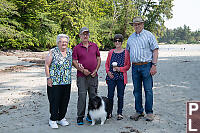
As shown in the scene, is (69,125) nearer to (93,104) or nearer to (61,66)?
(93,104)

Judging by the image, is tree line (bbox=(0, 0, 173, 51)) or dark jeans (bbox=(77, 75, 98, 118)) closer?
dark jeans (bbox=(77, 75, 98, 118))

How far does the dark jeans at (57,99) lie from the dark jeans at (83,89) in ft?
0.90

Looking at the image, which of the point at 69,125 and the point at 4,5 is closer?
the point at 69,125

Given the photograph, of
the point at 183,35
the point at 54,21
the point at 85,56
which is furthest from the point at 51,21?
the point at 183,35

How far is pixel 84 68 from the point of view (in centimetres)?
411

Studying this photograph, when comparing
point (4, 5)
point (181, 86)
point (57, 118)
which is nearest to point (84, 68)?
point (57, 118)

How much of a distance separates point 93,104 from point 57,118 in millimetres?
814

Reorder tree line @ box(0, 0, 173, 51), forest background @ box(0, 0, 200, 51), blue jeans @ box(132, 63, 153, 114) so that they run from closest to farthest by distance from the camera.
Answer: blue jeans @ box(132, 63, 153, 114)
forest background @ box(0, 0, 200, 51)
tree line @ box(0, 0, 173, 51)

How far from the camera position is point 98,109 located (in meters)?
4.06

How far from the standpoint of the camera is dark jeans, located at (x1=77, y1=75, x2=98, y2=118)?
4.13 m

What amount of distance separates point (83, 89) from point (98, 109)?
0.52 metres

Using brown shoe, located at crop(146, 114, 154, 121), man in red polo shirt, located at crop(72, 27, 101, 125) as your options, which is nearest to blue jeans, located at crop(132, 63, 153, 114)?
brown shoe, located at crop(146, 114, 154, 121)

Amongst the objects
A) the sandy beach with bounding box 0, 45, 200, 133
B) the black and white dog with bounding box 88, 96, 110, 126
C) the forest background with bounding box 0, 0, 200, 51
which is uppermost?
the forest background with bounding box 0, 0, 200, 51

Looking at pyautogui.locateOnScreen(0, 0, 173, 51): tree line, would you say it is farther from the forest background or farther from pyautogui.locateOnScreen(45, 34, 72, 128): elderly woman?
pyautogui.locateOnScreen(45, 34, 72, 128): elderly woman
